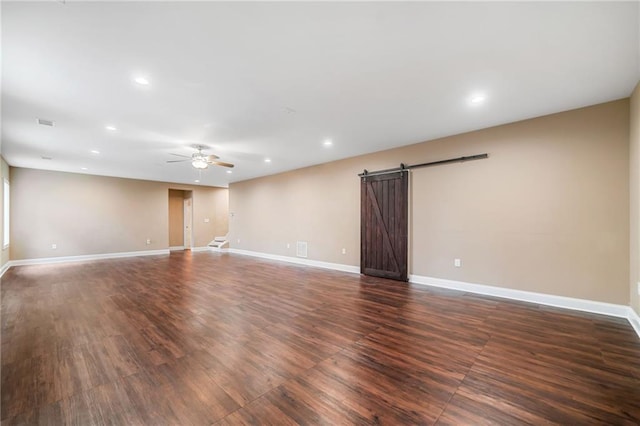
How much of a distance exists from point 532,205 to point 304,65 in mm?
4042

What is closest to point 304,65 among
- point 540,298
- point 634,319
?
point 540,298

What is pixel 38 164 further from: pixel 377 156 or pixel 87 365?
pixel 377 156

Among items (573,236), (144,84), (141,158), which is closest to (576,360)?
(573,236)

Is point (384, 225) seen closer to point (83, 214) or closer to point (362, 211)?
point (362, 211)

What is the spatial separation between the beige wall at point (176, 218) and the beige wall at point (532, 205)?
9536 millimetres

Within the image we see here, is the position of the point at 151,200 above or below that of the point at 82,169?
below

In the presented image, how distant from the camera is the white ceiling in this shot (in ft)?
6.40

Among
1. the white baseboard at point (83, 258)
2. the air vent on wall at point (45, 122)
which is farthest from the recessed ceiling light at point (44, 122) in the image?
the white baseboard at point (83, 258)

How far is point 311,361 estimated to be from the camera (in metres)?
2.31

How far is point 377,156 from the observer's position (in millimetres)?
5945

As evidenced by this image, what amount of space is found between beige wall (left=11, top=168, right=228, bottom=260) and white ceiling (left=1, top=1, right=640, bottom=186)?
431 cm

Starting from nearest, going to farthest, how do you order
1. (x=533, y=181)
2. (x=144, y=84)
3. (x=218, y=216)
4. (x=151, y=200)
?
(x=144, y=84) → (x=533, y=181) → (x=151, y=200) → (x=218, y=216)

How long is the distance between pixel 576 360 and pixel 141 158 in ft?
27.8

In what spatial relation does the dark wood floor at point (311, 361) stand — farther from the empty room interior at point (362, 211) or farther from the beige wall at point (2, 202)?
the beige wall at point (2, 202)
